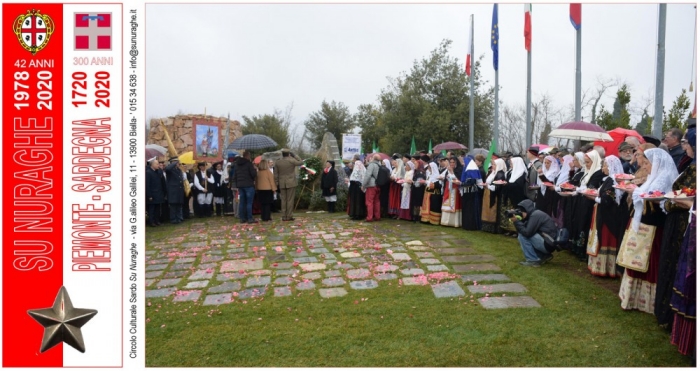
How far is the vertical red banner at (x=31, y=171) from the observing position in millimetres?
3193

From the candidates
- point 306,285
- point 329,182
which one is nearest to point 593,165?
point 306,285

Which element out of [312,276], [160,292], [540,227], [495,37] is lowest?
[160,292]

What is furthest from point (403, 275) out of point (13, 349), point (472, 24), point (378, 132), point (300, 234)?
point (378, 132)

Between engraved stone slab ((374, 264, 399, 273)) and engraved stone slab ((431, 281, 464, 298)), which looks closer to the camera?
engraved stone slab ((431, 281, 464, 298))

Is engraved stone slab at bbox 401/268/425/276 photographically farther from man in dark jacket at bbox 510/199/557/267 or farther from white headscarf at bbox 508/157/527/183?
white headscarf at bbox 508/157/527/183

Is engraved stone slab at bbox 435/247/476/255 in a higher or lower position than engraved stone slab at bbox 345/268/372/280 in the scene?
higher

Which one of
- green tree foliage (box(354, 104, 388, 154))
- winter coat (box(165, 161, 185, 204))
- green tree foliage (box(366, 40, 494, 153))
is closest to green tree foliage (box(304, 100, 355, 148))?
green tree foliage (box(354, 104, 388, 154))

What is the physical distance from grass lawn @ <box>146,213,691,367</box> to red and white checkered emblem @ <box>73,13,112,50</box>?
240cm

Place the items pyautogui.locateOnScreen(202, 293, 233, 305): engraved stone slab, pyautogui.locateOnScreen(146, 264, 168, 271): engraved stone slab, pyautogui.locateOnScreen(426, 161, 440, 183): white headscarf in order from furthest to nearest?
pyautogui.locateOnScreen(426, 161, 440, 183): white headscarf → pyautogui.locateOnScreen(146, 264, 168, 271): engraved stone slab → pyautogui.locateOnScreen(202, 293, 233, 305): engraved stone slab

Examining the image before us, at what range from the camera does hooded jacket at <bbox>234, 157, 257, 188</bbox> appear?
34.6ft

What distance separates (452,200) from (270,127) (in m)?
17.8

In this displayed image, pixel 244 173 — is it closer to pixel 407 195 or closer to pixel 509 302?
pixel 407 195

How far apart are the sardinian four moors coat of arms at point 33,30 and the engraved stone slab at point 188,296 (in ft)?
9.44

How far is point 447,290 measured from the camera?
5.17m
